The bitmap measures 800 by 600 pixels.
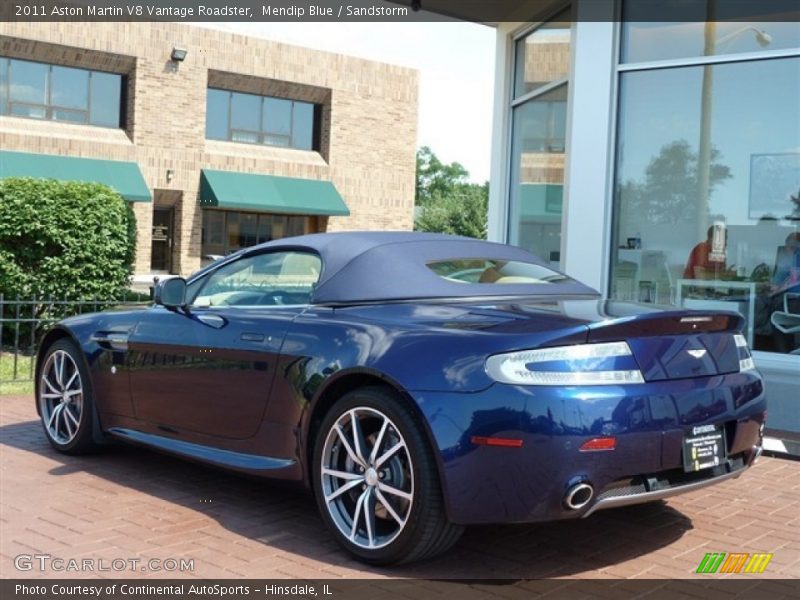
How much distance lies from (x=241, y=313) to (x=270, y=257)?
0.38m

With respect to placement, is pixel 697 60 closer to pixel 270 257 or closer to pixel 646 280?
pixel 646 280

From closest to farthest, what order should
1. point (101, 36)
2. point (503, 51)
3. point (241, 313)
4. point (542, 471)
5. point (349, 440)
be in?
point (542, 471) < point (349, 440) < point (241, 313) < point (503, 51) < point (101, 36)

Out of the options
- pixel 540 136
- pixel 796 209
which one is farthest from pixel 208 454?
pixel 540 136

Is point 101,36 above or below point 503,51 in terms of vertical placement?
above

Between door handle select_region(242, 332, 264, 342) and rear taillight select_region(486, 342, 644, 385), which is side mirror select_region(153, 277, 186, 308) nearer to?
door handle select_region(242, 332, 264, 342)

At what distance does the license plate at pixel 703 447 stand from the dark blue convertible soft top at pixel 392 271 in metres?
1.12

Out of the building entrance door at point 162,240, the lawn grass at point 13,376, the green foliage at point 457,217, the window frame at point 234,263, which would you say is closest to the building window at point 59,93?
the building entrance door at point 162,240

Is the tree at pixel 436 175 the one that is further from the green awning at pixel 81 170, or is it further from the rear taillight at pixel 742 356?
the rear taillight at pixel 742 356

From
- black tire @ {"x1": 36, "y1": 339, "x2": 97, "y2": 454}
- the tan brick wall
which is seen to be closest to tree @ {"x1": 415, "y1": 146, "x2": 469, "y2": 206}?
the tan brick wall

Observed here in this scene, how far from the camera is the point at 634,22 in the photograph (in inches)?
340

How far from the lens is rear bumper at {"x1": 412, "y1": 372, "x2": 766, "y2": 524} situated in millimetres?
3521

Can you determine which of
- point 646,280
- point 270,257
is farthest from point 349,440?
point 646,280

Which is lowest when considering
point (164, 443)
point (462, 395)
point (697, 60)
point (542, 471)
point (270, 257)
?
point (164, 443)

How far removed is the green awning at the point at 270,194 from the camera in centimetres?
3159
